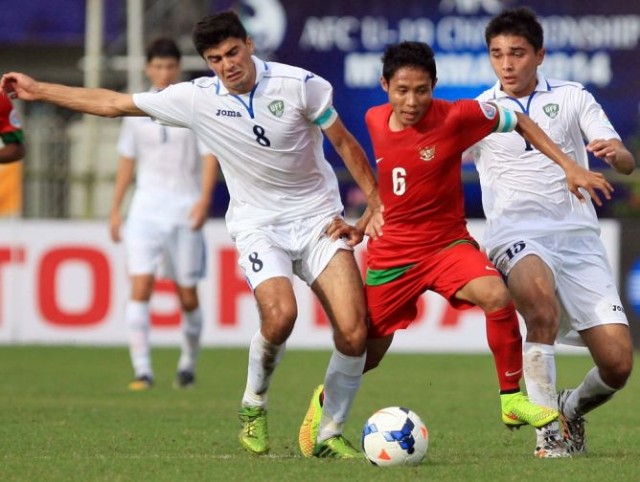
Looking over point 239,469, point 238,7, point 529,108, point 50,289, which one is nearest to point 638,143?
point 238,7

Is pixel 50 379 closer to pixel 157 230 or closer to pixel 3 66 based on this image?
pixel 157 230

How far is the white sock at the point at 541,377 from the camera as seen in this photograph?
8125 mm

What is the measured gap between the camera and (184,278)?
13.3 metres

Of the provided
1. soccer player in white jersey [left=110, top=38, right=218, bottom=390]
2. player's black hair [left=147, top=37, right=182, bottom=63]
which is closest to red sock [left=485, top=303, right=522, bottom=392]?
player's black hair [left=147, top=37, right=182, bottom=63]

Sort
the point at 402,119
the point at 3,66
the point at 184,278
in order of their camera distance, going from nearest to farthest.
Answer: the point at 402,119 < the point at 184,278 < the point at 3,66

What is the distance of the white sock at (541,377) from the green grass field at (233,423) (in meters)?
0.21

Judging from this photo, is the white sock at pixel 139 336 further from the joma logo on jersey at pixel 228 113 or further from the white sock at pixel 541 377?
the white sock at pixel 541 377

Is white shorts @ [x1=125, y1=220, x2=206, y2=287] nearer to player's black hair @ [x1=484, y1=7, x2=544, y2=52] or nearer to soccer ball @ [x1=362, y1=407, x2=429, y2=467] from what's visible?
player's black hair @ [x1=484, y1=7, x2=544, y2=52]

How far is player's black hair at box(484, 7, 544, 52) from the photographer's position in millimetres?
8539

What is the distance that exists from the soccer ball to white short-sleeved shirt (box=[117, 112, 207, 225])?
589cm

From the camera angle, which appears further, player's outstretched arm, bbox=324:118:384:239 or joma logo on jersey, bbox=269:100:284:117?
joma logo on jersey, bbox=269:100:284:117

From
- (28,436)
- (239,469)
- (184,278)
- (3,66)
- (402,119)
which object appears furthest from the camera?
(3,66)

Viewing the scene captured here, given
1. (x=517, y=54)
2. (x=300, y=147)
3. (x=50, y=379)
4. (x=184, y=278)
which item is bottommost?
(x=50, y=379)

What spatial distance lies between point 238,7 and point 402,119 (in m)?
12.0
